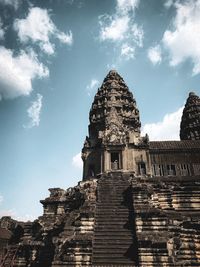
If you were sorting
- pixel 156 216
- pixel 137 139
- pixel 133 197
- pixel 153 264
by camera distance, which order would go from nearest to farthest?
pixel 153 264, pixel 156 216, pixel 133 197, pixel 137 139

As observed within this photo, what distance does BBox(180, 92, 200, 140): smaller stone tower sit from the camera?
38.4m

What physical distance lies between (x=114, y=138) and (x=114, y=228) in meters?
12.2

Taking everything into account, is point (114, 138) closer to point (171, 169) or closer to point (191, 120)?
point (171, 169)

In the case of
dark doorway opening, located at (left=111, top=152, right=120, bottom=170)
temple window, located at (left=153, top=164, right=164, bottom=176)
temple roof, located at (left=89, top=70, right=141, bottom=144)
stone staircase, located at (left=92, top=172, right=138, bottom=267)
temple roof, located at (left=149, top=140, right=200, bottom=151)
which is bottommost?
stone staircase, located at (left=92, top=172, right=138, bottom=267)

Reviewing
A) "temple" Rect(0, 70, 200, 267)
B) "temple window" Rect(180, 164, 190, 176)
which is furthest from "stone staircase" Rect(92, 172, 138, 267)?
"temple window" Rect(180, 164, 190, 176)

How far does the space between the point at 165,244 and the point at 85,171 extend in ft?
47.2

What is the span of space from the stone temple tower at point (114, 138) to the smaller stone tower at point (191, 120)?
11.8 m

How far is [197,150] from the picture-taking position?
2481 centimetres

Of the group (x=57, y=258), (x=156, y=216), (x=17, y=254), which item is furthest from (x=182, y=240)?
(x=17, y=254)

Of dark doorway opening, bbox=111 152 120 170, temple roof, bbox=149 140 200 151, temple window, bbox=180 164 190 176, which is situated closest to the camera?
temple window, bbox=180 164 190 176

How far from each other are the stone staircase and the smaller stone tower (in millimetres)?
22762

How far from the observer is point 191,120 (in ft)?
129

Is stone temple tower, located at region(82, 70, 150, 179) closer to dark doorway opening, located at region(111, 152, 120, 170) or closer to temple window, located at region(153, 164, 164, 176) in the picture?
dark doorway opening, located at region(111, 152, 120, 170)

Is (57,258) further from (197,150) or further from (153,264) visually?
(197,150)
